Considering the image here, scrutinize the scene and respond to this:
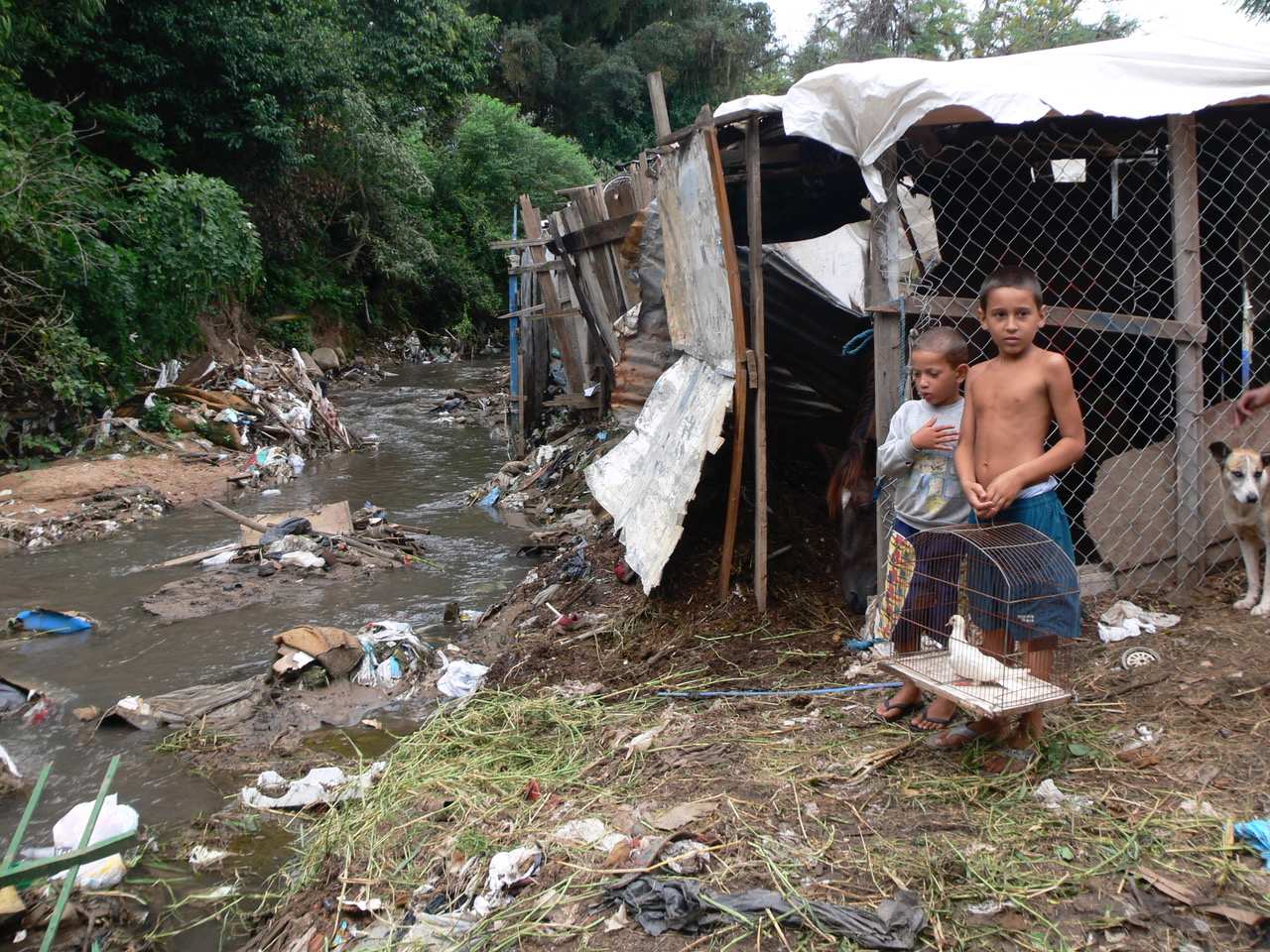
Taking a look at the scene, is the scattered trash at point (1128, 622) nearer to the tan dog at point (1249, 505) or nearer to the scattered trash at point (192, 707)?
the tan dog at point (1249, 505)

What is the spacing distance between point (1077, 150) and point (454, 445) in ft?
31.2

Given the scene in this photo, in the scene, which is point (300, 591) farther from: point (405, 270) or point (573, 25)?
point (573, 25)

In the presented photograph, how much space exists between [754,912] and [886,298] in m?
2.55

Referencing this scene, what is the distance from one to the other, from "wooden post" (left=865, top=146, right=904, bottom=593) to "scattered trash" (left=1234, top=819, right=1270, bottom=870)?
5.32ft

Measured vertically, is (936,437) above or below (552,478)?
above

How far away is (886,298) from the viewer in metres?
3.85

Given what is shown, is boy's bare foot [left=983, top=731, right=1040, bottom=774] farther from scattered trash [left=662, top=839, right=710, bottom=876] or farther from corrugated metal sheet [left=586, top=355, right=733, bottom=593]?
corrugated metal sheet [left=586, top=355, right=733, bottom=593]

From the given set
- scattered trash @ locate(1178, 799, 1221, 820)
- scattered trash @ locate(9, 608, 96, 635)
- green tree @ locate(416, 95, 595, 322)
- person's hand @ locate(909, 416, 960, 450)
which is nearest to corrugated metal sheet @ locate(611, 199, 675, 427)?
person's hand @ locate(909, 416, 960, 450)

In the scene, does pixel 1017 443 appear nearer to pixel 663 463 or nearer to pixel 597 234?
pixel 663 463

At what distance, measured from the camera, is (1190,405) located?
12.6 ft

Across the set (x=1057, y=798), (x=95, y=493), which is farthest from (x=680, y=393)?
(x=95, y=493)

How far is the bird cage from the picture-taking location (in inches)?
106

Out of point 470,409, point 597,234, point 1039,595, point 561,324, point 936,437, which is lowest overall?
point 470,409

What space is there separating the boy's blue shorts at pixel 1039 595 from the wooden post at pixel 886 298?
32.4 inches
